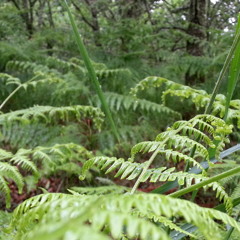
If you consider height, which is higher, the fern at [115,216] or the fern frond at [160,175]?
the fern at [115,216]

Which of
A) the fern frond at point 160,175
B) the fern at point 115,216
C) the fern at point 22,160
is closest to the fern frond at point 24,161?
the fern at point 22,160

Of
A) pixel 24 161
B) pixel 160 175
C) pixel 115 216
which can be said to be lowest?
pixel 24 161

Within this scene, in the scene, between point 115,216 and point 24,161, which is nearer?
point 115,216

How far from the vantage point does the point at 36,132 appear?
2.52m

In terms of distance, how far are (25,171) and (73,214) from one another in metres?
2.41

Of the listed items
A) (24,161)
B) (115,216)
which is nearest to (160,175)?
(115,216)

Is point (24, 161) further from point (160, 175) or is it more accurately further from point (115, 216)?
point (115, 216)

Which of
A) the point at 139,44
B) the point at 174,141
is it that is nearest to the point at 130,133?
the point at 139,44

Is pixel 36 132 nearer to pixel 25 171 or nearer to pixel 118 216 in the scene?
pixel 25 171

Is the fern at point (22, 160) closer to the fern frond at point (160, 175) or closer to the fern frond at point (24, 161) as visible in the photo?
the fern frond at point (24, 161)

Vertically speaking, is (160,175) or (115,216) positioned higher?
(115,216)

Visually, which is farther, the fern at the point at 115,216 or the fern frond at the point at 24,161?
the fern frond at the point at 24,161

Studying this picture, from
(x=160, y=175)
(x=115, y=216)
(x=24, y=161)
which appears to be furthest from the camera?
(x=24, y=161)

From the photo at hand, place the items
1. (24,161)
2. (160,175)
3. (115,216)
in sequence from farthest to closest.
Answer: (24,161) < (160,175) < (115,216)
